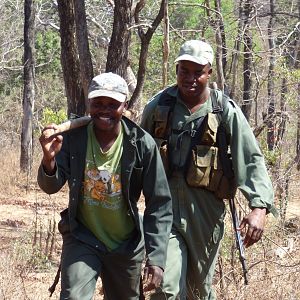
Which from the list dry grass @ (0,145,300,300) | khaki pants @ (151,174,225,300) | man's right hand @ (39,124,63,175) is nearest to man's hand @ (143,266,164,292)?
khaki pants @ (151,174,225,300)

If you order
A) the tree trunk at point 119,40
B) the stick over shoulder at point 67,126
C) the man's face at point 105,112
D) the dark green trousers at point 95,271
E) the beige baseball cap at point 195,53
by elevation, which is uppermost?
the tree trunk at point 119,40

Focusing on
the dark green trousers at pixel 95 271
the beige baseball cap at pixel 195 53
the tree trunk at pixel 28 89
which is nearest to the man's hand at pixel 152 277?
the dark green trousers at pixel 95 271

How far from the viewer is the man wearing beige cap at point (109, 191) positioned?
12.7ft

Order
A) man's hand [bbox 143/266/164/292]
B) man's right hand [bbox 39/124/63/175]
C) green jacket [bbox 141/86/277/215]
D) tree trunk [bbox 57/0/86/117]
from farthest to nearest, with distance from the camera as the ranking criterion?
1. tree trunk [bbox 57/0/86/117]
2. green jacket [bbox 141/86/277/215]
3. man's hand [bbox 143/266/164/292]
4. man's right hand [bbox 39/124/63/175]

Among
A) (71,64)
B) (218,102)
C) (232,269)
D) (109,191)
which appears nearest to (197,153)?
(218,102)

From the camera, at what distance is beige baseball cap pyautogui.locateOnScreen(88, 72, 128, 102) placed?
12.6ft

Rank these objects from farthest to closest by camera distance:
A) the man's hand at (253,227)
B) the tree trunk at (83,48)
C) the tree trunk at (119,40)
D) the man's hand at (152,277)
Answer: the tree trunk at (83,48) → the tree trunk at (119,40) → the man's hand at (253,227) → the man's hand at (152,277)

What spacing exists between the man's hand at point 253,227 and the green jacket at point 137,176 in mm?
438

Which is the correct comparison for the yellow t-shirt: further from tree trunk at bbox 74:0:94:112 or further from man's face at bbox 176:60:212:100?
tree trunk at bbox 74:0:94:112

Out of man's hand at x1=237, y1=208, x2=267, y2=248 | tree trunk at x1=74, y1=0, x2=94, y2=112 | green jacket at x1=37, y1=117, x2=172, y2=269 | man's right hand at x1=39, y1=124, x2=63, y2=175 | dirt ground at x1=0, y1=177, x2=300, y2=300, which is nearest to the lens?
man's right hand at x1=39, y1=124, x2=63, y2=175

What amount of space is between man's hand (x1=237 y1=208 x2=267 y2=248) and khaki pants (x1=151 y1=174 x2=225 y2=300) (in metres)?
0.36

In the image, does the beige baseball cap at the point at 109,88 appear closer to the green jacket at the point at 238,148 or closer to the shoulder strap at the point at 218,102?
the green jacket at the point at 238,148

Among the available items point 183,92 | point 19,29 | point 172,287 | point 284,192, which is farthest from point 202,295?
point 19,29

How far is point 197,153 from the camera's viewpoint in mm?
4336
